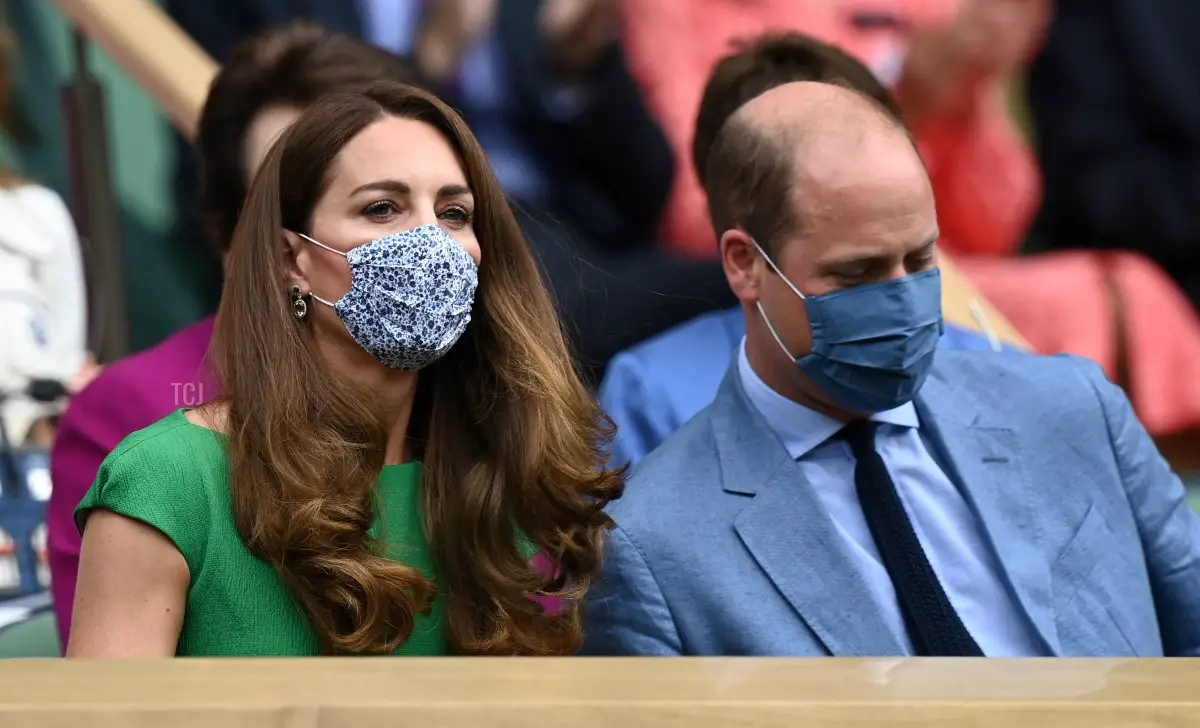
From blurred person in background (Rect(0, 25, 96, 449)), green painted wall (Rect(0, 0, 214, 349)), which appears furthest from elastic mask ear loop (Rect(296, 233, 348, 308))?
green painted wall (Rect(0, 0, 214, 349))

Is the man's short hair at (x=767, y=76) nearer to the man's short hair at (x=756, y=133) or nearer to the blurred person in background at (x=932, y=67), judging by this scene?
the man's short hair at (x=756, y=133)

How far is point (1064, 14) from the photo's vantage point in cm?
372

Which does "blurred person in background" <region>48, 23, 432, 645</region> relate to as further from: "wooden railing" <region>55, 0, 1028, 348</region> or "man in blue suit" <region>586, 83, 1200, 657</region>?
"man in blue suit" <region>586, 83, 1200, 657</region>

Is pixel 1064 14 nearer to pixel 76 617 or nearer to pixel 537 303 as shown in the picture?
pixel 537 303

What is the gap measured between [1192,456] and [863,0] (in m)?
1.21

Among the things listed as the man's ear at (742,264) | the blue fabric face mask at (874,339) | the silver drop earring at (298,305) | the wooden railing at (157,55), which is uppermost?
the wooden railing at (157,55)

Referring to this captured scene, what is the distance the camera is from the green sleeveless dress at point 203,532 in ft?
4.68

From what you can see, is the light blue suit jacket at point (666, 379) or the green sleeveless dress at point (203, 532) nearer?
the green sleeveless dress at point (203, 532)

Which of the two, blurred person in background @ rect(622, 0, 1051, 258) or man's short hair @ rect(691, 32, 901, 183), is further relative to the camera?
blurred person in background @ rect(622, 0, 1051, 258)

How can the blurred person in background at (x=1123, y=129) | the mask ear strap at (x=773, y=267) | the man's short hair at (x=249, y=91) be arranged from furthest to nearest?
the blurred person in background at (x=1123, y=129) → the man's short hair at (x=249, y=91) → the mask ear strap at (x=773, y=267)

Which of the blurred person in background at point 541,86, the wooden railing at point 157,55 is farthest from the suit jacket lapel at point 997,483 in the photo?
the blurred person in background at point 541,86

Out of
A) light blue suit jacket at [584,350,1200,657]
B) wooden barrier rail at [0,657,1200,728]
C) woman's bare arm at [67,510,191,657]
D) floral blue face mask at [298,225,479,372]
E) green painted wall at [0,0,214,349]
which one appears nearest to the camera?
wooden barrier rail at [0,657,1200,728]

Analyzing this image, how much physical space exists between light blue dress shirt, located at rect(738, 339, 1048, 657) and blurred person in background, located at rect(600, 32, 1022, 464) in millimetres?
225

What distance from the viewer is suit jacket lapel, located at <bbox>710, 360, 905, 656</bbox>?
1.78 meters
